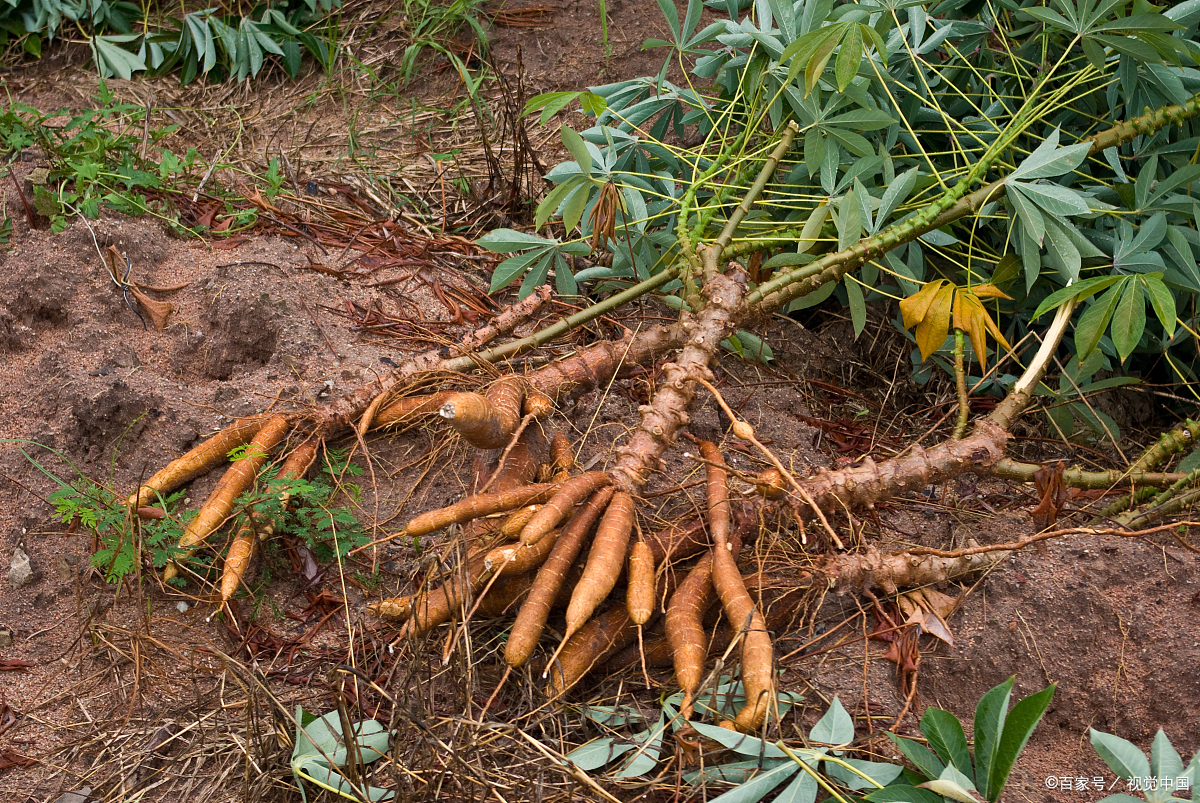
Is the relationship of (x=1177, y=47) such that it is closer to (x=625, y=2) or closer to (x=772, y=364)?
(x=772, y=364)

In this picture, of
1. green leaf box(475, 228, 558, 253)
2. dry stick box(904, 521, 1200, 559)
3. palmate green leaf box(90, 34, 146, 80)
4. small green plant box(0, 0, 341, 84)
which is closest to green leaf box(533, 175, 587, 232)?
green leaf box(475, 228, 558, 253)

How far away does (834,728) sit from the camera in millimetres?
1340

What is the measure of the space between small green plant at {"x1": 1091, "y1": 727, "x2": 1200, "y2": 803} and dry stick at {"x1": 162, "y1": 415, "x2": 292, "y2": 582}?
5.27ft

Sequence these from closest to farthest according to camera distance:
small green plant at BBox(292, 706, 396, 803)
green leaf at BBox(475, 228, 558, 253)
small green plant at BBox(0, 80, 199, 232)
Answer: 1. small green plant at BBox(292, 706, 396, 803)
2. green leaf at BBox(475, 228, 558, 253)
3. small green plant at BBox(0, 80, 199, 232)

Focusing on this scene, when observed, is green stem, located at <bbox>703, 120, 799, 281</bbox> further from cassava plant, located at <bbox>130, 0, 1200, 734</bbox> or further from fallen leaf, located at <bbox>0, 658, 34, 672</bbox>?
fallen leaf, located at <bbox>0, 658, 34, 672</bbox>

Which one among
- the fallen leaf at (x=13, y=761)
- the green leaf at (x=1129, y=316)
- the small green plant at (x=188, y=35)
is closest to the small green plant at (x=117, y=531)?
the fallen leaf at (x=13, y=761)

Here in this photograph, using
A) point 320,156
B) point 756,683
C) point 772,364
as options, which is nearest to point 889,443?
point 772,364

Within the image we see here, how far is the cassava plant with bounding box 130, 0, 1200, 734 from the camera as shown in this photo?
157cm

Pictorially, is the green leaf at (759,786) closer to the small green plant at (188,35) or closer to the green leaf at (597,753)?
the green leaf at (597,753)

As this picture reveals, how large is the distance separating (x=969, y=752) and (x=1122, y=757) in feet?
0.68

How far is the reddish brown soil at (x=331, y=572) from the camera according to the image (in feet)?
4.95

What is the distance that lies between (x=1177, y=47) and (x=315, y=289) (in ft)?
7.09

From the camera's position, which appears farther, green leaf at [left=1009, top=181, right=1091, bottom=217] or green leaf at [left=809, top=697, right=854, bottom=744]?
green leaf at [left=1009, top=181, right=1091, bottom=217]

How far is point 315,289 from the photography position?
236 centimetres
